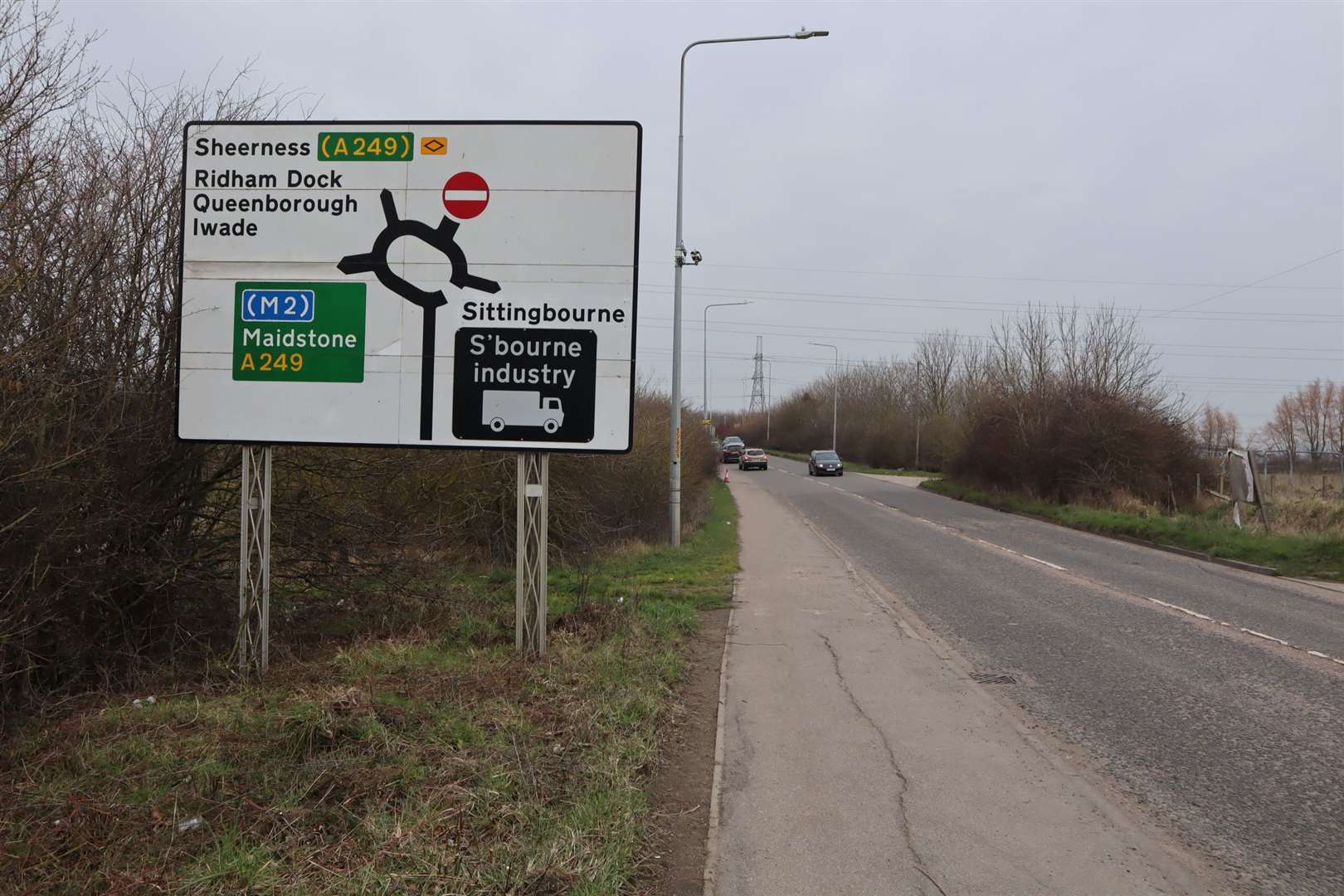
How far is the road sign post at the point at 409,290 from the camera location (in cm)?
755

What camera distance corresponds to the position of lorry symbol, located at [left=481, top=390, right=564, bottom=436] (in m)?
7.59

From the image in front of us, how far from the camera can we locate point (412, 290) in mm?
7602

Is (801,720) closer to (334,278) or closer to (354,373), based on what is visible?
(354,373)

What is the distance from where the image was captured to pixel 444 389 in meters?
7.58

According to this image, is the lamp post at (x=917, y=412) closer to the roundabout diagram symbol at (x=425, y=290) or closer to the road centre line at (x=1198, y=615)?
the road centre line at (x=1198, y=615)

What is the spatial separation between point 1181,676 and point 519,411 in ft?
20.2

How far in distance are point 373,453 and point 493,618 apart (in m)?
2.09

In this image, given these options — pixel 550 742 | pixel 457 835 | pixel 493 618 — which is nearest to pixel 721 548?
pixel 493 618

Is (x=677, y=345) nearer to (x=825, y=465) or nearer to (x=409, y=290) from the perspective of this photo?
(x=409, y=290)

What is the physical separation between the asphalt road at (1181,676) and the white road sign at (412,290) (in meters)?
4.40

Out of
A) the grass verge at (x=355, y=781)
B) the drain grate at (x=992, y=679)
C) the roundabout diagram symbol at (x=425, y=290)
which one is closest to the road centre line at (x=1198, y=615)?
the drain grate at (x=992, y=679)

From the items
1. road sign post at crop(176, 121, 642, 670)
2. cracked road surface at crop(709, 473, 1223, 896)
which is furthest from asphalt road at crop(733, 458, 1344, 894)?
road sign post at crop(176, 121, 642, 670)

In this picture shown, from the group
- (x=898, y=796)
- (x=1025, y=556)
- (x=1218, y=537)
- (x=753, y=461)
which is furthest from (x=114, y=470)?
(x=753, y=461)

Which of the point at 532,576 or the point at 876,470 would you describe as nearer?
the point at 532,576
